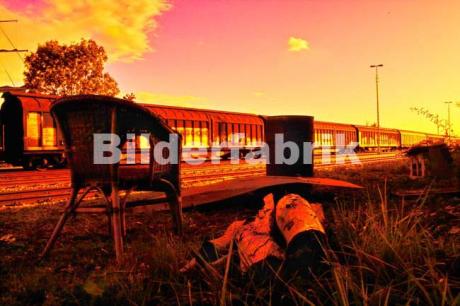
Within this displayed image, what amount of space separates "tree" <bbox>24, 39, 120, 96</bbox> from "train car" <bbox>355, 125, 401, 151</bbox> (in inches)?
982

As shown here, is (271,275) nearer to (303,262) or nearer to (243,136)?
(303,262)

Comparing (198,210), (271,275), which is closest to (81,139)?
(271,275)

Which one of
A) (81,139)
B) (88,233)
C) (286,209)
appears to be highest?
(81,139)

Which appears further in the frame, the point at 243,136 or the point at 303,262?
the point at 243,136

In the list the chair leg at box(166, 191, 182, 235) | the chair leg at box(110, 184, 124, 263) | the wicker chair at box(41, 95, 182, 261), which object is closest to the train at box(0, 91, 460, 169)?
the chair leg at box(166, 191, 182, 235)

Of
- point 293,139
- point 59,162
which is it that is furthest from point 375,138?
point 293,139

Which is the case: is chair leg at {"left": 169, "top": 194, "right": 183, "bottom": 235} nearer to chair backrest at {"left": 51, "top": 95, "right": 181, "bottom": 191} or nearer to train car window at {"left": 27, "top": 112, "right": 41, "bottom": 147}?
chair backrest at {"left": 51, "top": 95, "right": 181, "bottom": 191}

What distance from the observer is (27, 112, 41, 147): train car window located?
658 inches

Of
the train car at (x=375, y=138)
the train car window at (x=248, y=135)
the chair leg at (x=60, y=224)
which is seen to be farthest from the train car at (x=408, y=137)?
the chair leg at (x=60, y=224)

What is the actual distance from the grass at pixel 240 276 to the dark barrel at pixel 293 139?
2.77 metres

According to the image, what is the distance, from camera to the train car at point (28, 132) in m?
16.7

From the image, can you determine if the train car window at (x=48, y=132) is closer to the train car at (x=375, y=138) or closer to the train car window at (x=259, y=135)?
the train car window at (x=259, y=135)

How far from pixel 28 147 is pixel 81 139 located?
14.8m

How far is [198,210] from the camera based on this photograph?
19.3ft
